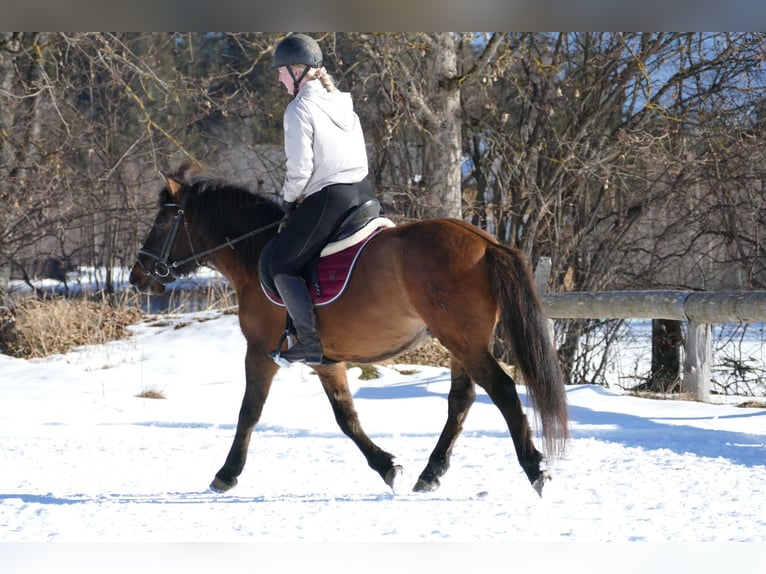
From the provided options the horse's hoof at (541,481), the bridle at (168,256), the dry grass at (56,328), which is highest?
the bridle at (168,256)

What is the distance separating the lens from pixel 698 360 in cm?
884

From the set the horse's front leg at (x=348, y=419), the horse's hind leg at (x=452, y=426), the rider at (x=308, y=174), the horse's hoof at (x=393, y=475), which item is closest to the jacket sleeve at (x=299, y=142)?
the rider at (x=308, y=174)

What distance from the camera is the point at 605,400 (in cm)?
898

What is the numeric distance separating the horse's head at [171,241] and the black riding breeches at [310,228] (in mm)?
1011

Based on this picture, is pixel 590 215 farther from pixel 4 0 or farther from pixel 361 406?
pixel 4 0

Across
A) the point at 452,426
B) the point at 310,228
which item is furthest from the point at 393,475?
the point at 310,228

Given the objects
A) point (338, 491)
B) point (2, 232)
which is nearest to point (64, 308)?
point (2, 232)

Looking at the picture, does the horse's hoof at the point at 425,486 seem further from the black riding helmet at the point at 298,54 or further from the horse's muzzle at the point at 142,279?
the black riding helmet at the point at 298,54

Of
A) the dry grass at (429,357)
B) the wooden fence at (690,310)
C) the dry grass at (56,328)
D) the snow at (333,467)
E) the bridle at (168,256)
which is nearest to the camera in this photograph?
the snow at (333,467)

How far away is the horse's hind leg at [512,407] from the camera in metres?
4.89

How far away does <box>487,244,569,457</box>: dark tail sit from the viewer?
4793mm

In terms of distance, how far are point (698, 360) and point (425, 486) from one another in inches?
174

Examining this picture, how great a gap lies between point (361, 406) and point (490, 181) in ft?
28.7

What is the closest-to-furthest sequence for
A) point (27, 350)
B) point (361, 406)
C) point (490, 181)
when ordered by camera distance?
point (361, 406) → point (27, 350) → point (490, 181)
